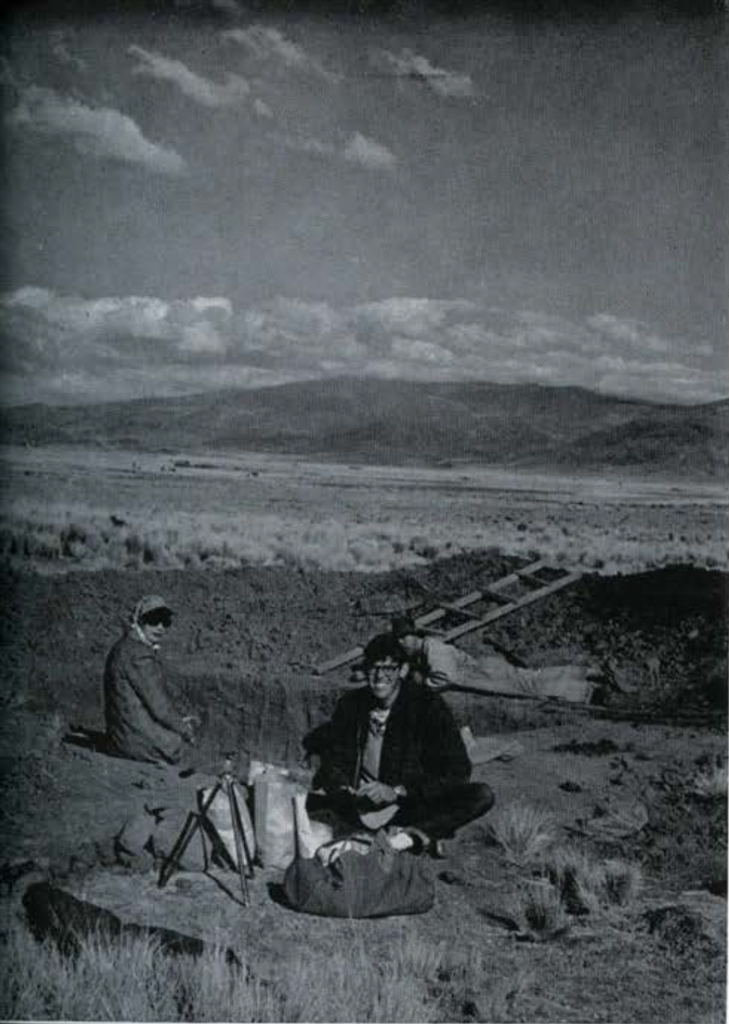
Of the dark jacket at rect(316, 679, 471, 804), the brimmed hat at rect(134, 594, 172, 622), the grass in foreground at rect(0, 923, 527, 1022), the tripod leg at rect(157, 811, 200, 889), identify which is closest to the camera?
the grass in foreground at rect(0, 923, 527, 1022)

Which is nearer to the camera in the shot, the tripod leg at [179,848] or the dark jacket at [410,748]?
the tripod leg at [179,848]

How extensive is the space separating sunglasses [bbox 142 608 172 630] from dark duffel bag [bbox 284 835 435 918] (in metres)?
1.42

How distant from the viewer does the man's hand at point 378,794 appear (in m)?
6.17

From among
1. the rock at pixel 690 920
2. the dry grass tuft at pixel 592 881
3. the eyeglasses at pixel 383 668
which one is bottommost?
the rock at pixel 690 920

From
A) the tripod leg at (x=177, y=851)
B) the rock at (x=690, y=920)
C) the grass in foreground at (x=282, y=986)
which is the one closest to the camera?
the grass in foreground at (x=282, y=986)

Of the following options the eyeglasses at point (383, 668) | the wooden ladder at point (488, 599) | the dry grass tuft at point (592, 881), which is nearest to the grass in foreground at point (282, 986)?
the dry grass tuft at point (592, 881)

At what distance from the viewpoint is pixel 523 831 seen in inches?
241

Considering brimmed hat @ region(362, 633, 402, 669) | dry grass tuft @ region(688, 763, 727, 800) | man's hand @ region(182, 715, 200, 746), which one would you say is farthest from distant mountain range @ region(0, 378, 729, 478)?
dry grass tuft @ region(688, 763, 727, 800)

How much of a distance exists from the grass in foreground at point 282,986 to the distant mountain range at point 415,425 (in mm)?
2505

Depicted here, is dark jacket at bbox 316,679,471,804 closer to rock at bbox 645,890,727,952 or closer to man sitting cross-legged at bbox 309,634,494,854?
man sitting cross-legged at bbox 309,634,494,854

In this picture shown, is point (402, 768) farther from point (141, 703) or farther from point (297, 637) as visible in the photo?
point (141, 703)

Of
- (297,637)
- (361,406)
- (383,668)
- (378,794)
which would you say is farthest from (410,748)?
(361,406)

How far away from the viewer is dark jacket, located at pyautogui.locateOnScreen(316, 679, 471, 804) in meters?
6.18

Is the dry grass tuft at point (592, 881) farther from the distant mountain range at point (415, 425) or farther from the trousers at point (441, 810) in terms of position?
the distant mountain range at point (415, 425)
